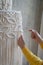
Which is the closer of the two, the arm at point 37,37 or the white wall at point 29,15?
the arm at point 37,37

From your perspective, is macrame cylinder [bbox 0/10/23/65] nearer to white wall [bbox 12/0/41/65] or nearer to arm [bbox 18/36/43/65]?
arm [bbox 18/36/43/65]

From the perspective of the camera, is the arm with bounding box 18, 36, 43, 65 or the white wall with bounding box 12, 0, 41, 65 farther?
the white wall with bounding box 12, 0, 41, 65

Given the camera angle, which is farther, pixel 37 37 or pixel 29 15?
pixel 29 15

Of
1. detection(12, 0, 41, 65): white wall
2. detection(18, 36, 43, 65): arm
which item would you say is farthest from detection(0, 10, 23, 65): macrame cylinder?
detection(12, 0, 41, 65): white wall

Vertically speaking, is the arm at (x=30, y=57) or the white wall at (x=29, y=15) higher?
the white wall at (x=29, y=15)

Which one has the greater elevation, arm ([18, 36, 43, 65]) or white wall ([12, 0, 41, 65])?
white wall ([12, 0, 41, 65])

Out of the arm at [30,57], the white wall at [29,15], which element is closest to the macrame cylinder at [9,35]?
the arm at [30,57]

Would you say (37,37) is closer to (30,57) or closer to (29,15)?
(30,57)

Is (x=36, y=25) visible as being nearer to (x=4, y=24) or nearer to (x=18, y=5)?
(x=18, y=5)

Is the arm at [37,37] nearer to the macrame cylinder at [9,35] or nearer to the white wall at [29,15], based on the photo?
the macrame cylinder at [9,35]

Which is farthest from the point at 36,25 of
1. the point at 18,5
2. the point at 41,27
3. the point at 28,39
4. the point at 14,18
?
the point at 14,18

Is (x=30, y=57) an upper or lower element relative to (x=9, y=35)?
lower

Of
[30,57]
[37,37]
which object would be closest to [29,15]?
[37,37]

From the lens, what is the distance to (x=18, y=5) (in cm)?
152
